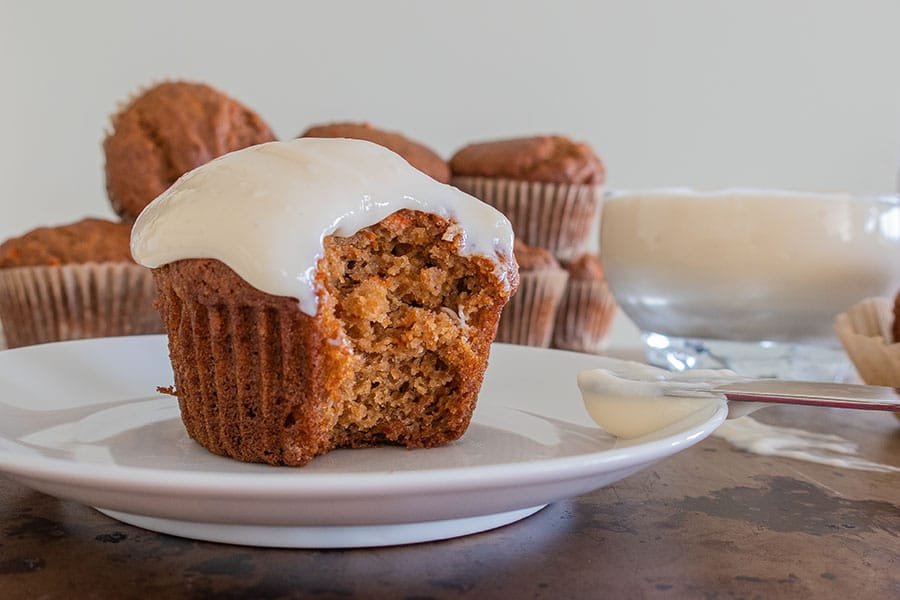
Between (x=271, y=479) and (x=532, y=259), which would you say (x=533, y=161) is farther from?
(x=271, y=479)

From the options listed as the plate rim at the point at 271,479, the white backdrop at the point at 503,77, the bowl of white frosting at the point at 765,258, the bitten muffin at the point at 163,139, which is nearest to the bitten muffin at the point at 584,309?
the bowl of white frosting at the point at 765,258

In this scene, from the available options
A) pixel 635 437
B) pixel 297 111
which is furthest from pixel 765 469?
pixel 297 111

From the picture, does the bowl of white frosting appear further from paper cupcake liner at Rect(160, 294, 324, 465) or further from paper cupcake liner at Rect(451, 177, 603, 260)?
paper cupcake liner at Rect(160, 294, 324, 465)

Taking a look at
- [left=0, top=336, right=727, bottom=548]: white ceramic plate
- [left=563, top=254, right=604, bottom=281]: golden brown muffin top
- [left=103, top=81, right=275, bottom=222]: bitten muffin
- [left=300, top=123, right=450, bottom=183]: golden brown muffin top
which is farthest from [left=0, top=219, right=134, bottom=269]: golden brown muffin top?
[left=563, top=254, right=604, bottom=281]: golden brown muffin top

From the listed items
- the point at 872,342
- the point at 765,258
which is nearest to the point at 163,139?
the point at 765,258

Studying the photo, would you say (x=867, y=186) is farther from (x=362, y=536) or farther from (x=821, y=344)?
(x=362, y=536)

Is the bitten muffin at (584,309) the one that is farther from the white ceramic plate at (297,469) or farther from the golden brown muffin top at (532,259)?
the white ceramic plate at (297,469)
